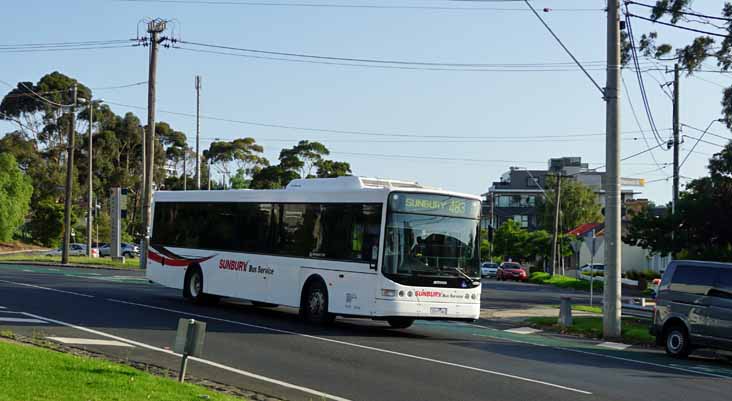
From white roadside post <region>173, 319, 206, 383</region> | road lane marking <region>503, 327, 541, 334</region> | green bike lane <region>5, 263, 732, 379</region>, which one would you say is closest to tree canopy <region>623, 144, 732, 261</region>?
road lane marking <region>503, 327, 541, 334</region>

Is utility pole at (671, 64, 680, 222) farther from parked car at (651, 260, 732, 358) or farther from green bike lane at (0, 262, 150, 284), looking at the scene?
parked car at (651, 260, 732, 358)

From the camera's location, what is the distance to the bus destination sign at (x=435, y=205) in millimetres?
18906

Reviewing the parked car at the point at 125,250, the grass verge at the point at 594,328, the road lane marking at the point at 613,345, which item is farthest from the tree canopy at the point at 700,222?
the parked car at the point at 125,250

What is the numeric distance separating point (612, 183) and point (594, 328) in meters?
3.87

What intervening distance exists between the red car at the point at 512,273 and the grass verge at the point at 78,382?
55.9m

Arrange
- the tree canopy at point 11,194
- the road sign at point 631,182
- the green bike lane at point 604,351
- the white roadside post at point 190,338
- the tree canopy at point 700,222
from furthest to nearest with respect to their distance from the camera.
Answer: the tree canopy at point 11,194 < the road sign at point 631,182 < the tree canopy at point 700,222 < the green bike lane at point 604,351 < the white roadside post at point 190,338

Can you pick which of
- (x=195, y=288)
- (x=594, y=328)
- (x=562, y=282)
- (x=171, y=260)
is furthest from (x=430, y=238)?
(x=562, y=282)

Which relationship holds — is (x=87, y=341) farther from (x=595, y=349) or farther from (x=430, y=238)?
(x=595, y=349)

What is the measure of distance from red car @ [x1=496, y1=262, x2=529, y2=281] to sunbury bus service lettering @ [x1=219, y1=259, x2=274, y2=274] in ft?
149

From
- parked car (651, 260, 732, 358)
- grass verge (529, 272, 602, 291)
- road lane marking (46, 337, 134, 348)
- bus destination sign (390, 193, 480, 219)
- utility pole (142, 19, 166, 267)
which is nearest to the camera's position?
road lane marking (46, 337, 134, 348)

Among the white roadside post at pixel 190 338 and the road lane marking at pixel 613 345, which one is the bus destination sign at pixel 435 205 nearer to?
the road lane marking at pixel 613 345

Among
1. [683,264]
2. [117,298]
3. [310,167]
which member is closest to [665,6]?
[683,264]

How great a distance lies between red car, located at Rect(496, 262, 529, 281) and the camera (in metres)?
66.4

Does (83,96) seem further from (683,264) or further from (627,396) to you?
(627,396)
